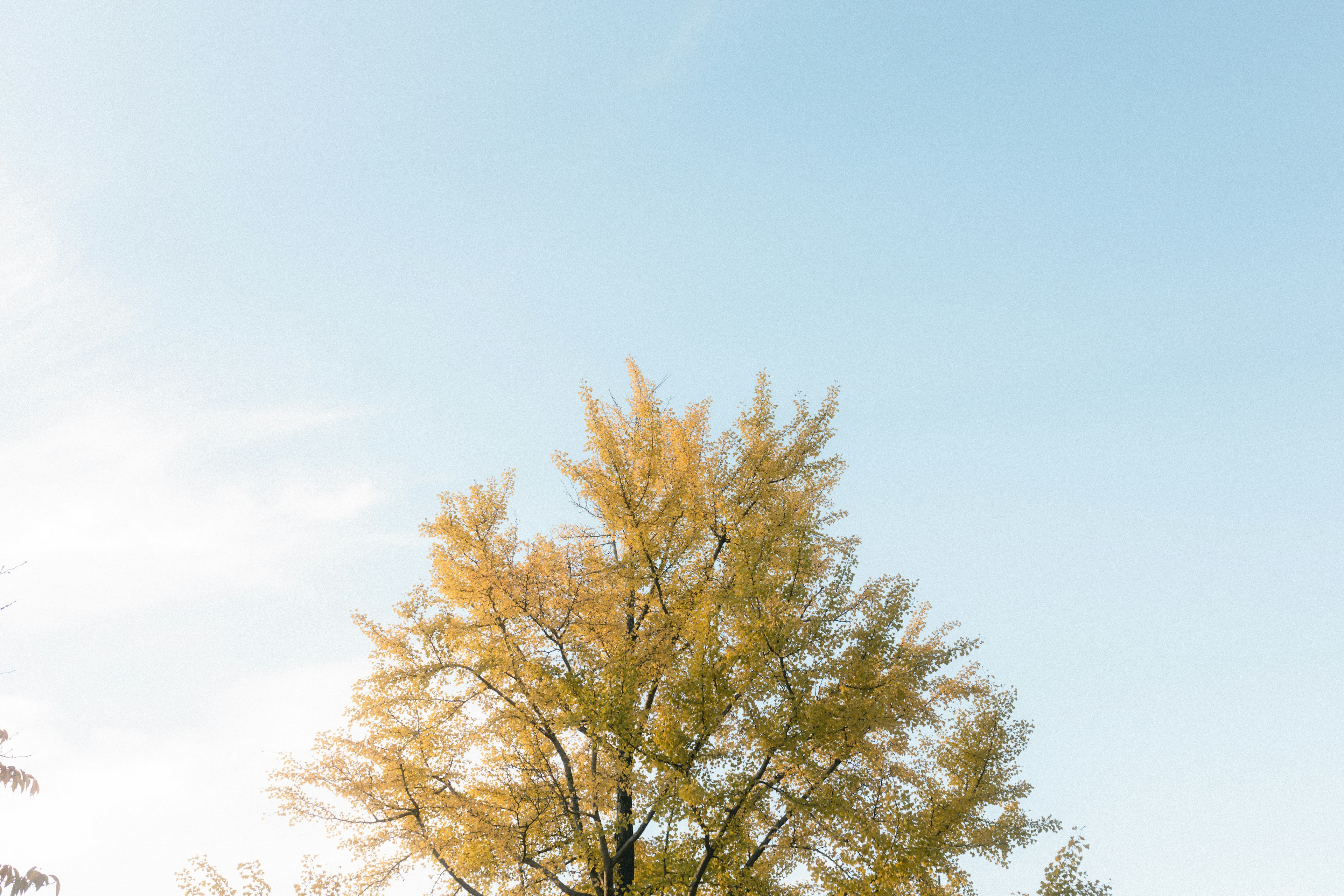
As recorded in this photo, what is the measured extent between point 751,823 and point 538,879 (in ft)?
10.4

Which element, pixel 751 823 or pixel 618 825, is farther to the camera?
pixel 618 825

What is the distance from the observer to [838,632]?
397 inches

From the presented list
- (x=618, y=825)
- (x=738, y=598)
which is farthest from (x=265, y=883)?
(x=738, y=598)

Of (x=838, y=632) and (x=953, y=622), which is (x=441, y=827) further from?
(x=953, y=622)

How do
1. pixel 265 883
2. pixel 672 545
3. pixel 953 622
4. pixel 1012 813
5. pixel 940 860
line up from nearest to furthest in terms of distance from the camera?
pixel 940 860, pixel 265 883, pixel 1012 813, pixel 672 545, pixel 953 622

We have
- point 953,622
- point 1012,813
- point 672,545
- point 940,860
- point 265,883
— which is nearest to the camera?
point 940,860

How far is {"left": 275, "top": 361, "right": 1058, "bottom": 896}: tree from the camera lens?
32.4ft

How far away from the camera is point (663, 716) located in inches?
416

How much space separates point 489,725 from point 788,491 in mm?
5935

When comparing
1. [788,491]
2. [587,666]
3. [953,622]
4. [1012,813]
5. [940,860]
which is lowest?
[940,860]

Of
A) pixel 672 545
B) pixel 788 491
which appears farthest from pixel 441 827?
pixel 788 491

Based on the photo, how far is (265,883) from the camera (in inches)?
410

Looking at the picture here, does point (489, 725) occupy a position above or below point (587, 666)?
below

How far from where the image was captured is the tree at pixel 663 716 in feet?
32.4
